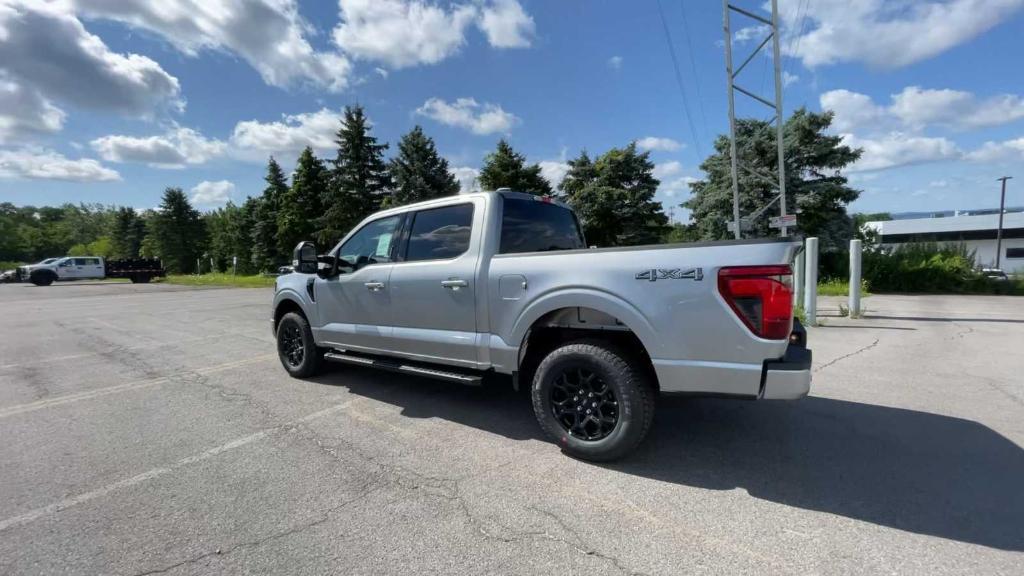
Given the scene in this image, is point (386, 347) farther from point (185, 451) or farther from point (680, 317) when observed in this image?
point (680, 317)

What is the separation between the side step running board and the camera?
12.3 ft

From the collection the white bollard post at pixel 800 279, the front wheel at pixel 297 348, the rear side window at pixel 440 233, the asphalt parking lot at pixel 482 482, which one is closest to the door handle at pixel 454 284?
the rear side window at pixel 440 233

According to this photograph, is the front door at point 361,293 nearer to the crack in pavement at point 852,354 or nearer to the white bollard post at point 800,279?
the crack in pavement at point 852,354

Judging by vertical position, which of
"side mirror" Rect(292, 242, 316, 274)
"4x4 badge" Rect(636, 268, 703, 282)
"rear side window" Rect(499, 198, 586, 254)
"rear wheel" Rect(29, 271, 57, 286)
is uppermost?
Result: "rear side window" Rect(499, 198, 586, 254)

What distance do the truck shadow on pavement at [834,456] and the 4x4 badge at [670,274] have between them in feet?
4.35

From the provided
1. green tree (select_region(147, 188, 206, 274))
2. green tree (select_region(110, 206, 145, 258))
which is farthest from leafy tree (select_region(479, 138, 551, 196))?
green tree (select_region(110, 206, 145, 258))

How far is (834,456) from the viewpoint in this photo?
3.34m

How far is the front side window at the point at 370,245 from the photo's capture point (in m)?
4.65

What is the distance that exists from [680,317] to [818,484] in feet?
4.60

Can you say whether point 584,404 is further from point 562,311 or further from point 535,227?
point 535,227

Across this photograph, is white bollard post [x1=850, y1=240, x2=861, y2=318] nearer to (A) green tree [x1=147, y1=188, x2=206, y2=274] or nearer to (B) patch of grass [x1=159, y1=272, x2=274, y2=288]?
(B) patch of grass [x1=159, y1=272, x2=274, y2=288]

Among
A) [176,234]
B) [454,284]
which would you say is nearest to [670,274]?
[454,284]

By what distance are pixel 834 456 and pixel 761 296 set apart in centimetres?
161

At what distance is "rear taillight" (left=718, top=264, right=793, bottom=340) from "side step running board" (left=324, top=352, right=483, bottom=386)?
1969 millimetres
